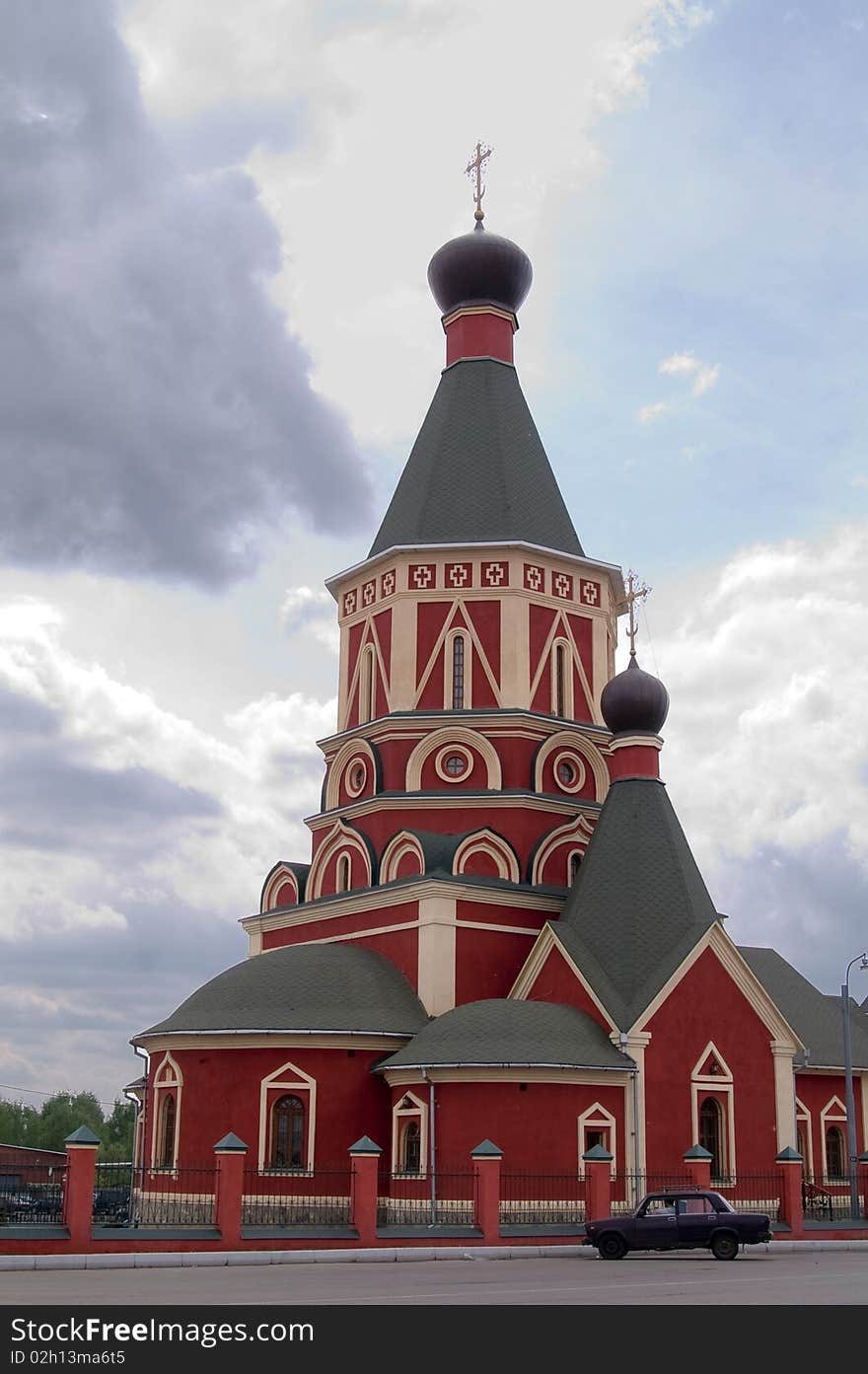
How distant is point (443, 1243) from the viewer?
1689 cm

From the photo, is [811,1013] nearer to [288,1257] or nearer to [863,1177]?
[863,1177]

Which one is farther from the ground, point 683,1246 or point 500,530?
Answer: point 500,530

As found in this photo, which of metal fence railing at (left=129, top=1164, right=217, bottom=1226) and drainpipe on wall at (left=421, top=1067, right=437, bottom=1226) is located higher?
drainpipe on wall at (left=421, top=1067, right=437, bottom=1226)

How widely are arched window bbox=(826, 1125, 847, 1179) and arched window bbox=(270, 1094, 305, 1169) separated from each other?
10.1m

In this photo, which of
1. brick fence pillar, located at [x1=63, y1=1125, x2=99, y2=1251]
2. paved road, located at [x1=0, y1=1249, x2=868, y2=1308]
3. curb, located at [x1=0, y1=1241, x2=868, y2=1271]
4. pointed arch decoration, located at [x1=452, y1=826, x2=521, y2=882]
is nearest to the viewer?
paved road, located at [x1=0, y1=1249, x2=868, y2=1308]

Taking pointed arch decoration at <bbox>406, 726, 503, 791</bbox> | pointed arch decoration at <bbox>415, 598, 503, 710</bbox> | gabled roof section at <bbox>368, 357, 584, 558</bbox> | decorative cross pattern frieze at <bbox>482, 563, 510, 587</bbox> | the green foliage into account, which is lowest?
the green foliage

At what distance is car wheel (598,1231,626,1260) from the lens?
637 inches

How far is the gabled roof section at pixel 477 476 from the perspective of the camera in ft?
85.0

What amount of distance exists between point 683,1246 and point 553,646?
467 inches

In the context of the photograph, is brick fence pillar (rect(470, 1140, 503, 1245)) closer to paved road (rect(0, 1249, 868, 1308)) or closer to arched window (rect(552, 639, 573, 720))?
paved road (rect(0, 1249, 868, 1308))

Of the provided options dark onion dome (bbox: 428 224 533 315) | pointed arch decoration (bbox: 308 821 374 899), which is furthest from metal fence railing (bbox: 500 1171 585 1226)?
dark onion dome (bbox: 428 224 533 315)

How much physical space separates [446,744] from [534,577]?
3.39 meters
